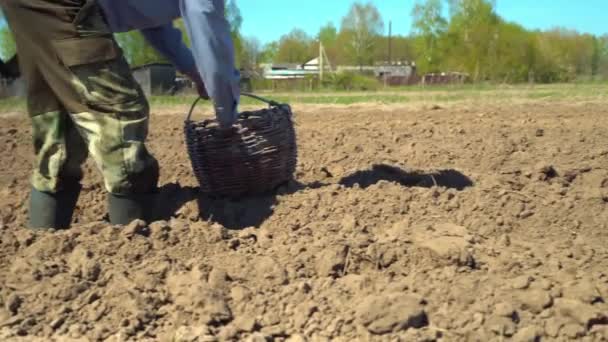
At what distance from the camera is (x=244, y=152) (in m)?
3.42

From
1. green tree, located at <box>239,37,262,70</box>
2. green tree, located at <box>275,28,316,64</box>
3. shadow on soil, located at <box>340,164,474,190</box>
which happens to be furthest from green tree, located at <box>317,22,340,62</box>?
shadow on soil, located at <box>340,164,474,190</box>

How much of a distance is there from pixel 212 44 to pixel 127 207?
2.56 ft

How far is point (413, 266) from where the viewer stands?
2.42 m

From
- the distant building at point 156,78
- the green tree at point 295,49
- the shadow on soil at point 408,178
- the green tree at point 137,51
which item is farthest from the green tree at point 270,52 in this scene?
the shadow on soil at point 408,178

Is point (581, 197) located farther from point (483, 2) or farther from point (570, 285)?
point (483, 2)

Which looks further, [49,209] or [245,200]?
[245,200]

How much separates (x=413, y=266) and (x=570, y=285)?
0.51 metres

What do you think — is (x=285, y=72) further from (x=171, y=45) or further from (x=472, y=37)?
(x=171, y=45)

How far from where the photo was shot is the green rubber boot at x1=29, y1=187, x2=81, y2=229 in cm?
310

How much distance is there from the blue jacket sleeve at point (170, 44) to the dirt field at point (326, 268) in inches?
29.0

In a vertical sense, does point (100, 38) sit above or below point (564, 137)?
above

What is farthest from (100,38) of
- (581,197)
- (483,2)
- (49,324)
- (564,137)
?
(483,2)

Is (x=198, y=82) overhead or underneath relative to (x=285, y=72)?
overhead

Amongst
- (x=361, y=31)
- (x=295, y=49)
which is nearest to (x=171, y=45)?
(x=361, y=31)
